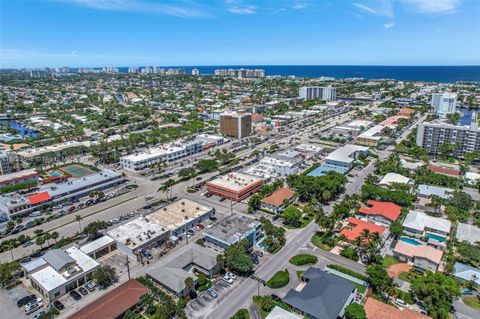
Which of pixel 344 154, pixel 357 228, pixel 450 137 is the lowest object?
pixel 357 228

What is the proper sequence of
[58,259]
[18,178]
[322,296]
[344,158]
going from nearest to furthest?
[322,296] < [58,259] < [18,178] < [344,158]

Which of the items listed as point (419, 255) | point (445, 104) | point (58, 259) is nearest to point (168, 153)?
point (58, 259)

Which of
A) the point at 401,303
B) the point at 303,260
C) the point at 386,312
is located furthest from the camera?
the point at 303,260

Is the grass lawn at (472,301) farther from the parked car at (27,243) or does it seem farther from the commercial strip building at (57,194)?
the commercial strip building at (57,194)

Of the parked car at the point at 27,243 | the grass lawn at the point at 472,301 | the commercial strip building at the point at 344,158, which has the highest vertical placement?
the commercial strip building at the point at 344,158

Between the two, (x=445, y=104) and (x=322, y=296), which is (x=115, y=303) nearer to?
(x=322, y=296)

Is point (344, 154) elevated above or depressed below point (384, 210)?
above

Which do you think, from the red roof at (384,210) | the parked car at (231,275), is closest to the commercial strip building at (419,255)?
the red roof at (384,210)
